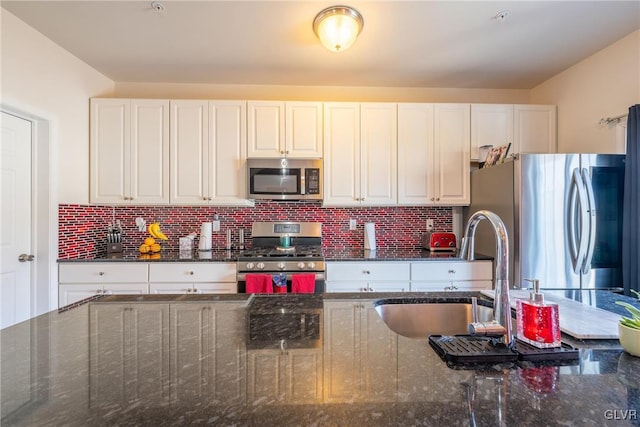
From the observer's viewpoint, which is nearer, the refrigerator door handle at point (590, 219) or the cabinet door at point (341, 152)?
the refrigerator door handle at point (590, 219)

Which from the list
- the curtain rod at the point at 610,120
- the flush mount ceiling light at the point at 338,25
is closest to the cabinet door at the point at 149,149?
the flush mount ceiling light at the point at 338,25

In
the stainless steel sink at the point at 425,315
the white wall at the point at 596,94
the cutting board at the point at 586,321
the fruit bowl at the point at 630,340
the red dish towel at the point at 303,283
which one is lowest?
the red dish towel at the point at 303,283

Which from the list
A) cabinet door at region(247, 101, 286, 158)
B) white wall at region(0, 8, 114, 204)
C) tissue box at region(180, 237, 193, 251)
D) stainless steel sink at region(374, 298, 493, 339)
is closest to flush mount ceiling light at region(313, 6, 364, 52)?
cabinet door at region(247, 101, 286, 158)

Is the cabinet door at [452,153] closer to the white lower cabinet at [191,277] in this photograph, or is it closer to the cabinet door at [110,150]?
the white lower cabinet at [191,277]

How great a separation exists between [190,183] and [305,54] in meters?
1.59

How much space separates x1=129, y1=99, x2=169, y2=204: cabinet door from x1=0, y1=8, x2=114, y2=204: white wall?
16.3 inches

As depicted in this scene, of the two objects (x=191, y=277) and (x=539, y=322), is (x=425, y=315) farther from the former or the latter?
(x=191, y=277)

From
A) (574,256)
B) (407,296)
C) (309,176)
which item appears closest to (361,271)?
(309,176)

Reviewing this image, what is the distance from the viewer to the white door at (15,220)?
220 cm

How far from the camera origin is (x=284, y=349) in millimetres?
802

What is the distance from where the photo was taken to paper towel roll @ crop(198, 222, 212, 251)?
307 cm

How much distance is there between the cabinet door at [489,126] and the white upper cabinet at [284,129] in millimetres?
1542

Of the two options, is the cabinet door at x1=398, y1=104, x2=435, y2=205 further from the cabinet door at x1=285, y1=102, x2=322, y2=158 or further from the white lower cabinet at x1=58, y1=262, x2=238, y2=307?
the white lower cabinet at x1=58, y1=262, x2=238, y2=307

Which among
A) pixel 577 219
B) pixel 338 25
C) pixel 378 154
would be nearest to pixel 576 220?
pixel 577 219
